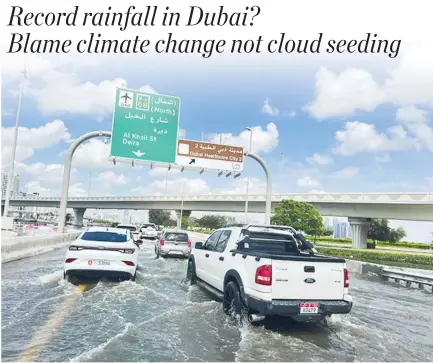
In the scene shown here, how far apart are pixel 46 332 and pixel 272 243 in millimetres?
4951

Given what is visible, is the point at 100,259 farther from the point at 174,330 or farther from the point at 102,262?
the point at 174,330

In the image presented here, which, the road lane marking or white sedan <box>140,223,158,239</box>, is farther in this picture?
white sedan <box>140,223,158,239</box>

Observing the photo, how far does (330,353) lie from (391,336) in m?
2.06

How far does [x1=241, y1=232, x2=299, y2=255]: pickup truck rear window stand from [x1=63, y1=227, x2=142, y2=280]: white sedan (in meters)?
3.80

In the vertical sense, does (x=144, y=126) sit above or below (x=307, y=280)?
above

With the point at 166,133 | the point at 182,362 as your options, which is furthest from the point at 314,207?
the point at 182,362

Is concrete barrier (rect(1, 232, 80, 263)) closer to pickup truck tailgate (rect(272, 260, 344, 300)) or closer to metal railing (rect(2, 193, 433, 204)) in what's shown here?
pickup truck tailgate (rect(272, 260, 344, 300))

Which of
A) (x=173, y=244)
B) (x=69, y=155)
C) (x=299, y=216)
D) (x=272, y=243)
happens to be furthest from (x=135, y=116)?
(x=299, y=216)

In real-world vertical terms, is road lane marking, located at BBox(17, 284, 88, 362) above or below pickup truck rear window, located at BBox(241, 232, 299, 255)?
below

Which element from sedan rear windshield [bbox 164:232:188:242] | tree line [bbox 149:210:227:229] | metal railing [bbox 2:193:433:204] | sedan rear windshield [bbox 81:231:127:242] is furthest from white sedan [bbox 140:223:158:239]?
tree line [bbox 149:210:227:229]

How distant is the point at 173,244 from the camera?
64.7 ft

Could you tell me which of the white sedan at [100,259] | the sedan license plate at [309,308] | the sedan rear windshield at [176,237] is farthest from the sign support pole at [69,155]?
the sedan license plate at [309,308]

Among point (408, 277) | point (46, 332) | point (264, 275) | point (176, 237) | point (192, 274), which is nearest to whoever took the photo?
point (46, 332)

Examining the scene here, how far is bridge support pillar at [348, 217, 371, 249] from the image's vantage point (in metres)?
45.2
